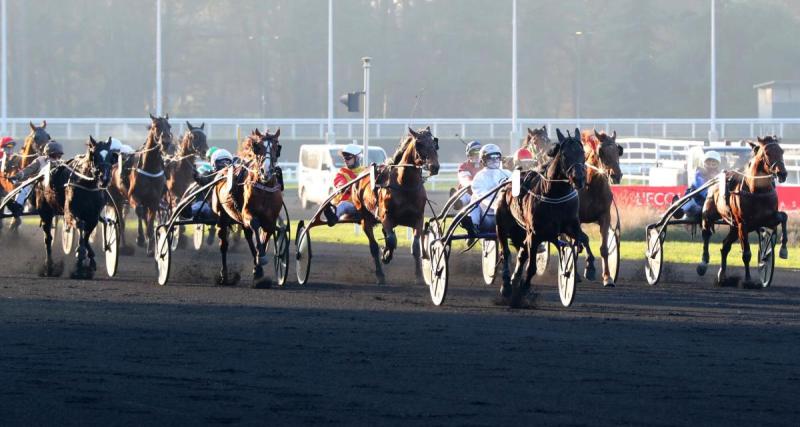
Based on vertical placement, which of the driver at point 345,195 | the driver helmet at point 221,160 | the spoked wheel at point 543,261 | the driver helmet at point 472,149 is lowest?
the spoked wheel at point 543,261

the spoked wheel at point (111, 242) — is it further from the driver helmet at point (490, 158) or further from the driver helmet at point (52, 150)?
the driver helmet at point (490, 158)

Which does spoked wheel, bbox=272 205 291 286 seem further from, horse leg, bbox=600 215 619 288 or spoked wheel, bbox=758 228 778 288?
spoked wheel, bbox=758 228 778 288

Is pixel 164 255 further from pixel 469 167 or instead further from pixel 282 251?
pixel 469 167

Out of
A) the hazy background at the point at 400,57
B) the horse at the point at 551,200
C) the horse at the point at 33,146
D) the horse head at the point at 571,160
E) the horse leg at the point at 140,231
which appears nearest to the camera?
the horse head at the point at 571,160

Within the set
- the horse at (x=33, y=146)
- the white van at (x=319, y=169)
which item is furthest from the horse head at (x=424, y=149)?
the white van at (x=319, y=169)

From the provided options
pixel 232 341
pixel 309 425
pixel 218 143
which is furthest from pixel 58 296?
pixel 218 143

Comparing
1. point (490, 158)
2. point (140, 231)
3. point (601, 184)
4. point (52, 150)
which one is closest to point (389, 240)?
point (490, 158)

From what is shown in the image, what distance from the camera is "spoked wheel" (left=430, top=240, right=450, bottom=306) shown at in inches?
516

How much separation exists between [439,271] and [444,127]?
3761 cm

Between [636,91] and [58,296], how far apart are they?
51.2m

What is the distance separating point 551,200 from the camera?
41.1 ft

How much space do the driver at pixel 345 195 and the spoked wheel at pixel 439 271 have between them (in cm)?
254

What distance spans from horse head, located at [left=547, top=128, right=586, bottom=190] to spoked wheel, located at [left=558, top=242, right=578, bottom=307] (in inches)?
23.0

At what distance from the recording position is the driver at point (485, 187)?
1440 centimetres
